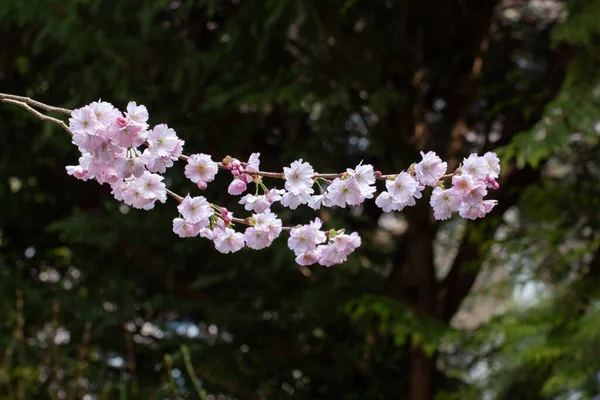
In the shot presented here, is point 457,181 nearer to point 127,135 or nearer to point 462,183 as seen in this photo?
point 462,183

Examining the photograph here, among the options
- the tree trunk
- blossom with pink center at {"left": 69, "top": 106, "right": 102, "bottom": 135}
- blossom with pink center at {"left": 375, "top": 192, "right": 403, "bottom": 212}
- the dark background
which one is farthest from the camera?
the tree trunk

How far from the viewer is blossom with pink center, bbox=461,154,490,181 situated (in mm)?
895

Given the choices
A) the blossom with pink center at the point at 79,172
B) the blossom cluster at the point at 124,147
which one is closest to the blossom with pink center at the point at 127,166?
the blossom cluster at the point at 124,147

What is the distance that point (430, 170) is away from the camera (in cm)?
90

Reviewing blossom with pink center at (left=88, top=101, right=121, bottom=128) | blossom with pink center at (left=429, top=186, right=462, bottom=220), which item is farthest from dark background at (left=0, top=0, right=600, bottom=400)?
blossom with pink center at (left=88, top=101, right=121, bottom=128)

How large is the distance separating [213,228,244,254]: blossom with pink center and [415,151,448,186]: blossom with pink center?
22cm

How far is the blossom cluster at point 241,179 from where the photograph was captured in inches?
33.1

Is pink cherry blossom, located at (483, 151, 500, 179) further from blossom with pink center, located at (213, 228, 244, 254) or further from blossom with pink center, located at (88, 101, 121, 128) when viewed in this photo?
blossom with pink center, located at (88, 101, 121, 128)

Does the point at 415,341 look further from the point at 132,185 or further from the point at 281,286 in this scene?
the point at 132,185

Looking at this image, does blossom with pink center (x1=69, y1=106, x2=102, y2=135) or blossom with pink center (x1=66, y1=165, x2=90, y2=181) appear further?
blossom with pink center (x1=66, y1=165, x2=90, y2=181)

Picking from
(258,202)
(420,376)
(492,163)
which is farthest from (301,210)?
(492,163)

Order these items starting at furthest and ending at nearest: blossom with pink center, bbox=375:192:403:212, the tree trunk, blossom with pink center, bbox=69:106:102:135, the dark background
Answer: the tree trunk
the dark background
blossom with pink center, bbox=375:192:403:212
blossom with pink center, bbox=69:106:102:135

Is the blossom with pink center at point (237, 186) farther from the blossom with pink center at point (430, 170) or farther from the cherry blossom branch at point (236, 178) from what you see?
the blossom with pink center at point (430, 170)

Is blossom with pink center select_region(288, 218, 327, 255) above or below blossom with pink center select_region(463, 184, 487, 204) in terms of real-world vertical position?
below
